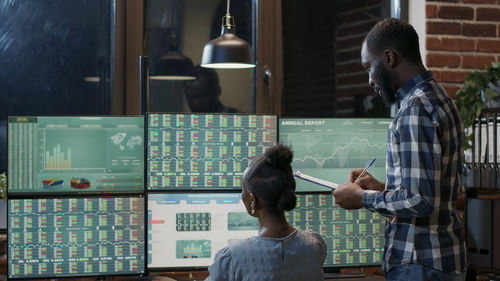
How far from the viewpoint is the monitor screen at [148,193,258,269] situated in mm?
2611

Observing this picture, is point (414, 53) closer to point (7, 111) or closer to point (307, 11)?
point (307, 11)

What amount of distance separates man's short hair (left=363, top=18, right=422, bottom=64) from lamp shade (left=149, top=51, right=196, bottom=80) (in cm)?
161

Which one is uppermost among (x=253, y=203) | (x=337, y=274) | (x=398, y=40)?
(x=398, y=40)

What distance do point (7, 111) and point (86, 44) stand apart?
0.52 metres

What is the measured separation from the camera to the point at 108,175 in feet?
8.52

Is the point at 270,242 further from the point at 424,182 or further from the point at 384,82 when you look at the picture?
the point at 384,82

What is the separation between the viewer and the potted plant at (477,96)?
9.56ft

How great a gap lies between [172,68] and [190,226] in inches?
41.1

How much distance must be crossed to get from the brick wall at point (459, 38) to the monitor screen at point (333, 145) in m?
0.72

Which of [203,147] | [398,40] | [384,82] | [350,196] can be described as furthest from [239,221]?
[398,40]

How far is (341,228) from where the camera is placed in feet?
8.97

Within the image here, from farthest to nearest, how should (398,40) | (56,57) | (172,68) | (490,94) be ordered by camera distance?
(172,68), (56,57), (490,94), (398,40)

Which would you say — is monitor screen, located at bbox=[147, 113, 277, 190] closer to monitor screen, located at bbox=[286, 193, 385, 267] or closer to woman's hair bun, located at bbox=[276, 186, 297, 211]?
monitor screen, located at bbox=[286, 193, 385, 267]

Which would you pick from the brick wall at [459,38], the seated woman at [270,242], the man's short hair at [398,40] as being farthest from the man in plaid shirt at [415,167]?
the brick wall at [459,38]
